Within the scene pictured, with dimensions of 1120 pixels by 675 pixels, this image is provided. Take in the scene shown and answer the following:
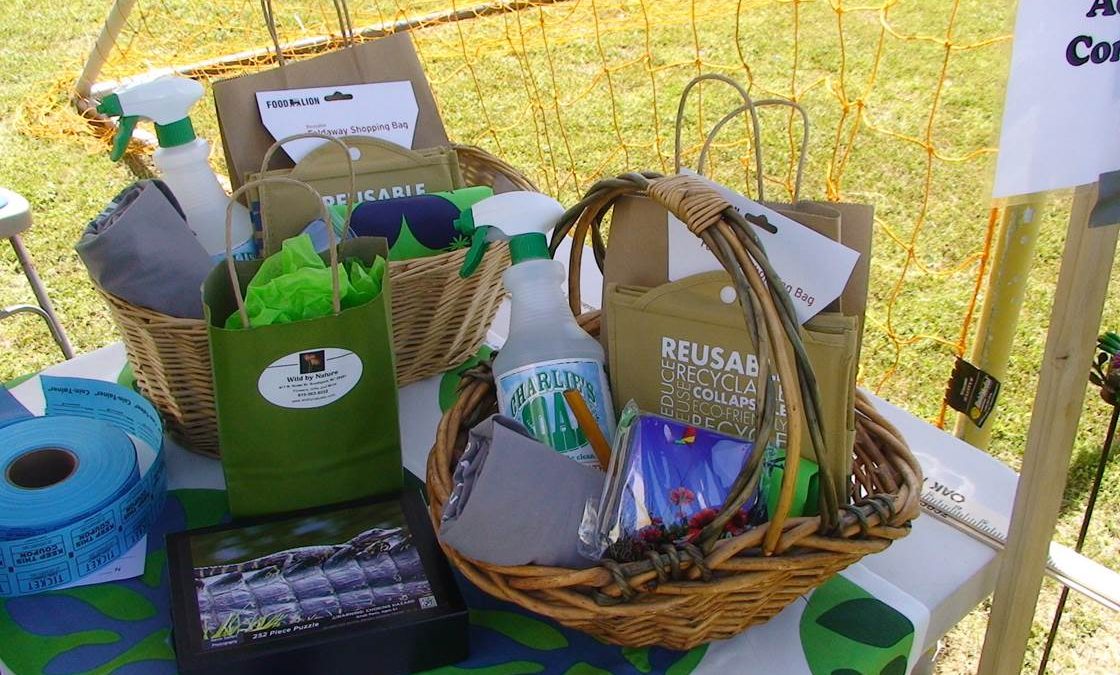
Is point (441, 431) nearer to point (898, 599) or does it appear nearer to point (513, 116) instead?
point (898, 599)

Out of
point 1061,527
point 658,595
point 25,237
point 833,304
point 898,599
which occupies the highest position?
point 833,304

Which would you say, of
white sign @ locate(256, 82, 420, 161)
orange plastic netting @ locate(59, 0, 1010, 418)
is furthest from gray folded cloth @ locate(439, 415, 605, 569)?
orange plastic netting @ locate(59, 0, 1010, 418)

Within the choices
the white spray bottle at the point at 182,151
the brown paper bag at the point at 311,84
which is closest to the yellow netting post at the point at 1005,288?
the brown paper bag at the point at 311,84

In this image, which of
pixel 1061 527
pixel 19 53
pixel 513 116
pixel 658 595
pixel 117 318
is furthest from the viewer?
pixel 19 53

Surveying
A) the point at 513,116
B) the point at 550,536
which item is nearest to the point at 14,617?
the point at 550,536

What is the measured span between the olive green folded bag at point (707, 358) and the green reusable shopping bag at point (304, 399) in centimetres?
19

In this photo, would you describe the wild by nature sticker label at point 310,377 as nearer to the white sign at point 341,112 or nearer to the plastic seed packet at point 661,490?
the plastic seed packet at point 661,490

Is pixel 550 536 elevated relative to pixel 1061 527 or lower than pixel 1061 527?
elevated

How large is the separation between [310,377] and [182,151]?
29 cm

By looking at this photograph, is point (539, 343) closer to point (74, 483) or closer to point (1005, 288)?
point (74, 483)

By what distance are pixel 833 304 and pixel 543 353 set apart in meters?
0.22

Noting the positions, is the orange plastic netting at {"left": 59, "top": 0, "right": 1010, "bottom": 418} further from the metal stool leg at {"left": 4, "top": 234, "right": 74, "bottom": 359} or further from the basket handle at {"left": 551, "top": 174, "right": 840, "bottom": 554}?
the basket handle at {"left": 551, "top": 174, "right": 840, "bottom": 554}

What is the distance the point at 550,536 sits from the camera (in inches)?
24.3

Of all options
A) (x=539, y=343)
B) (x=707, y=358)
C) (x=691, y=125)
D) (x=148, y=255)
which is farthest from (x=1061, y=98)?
(x=691, y=125)
